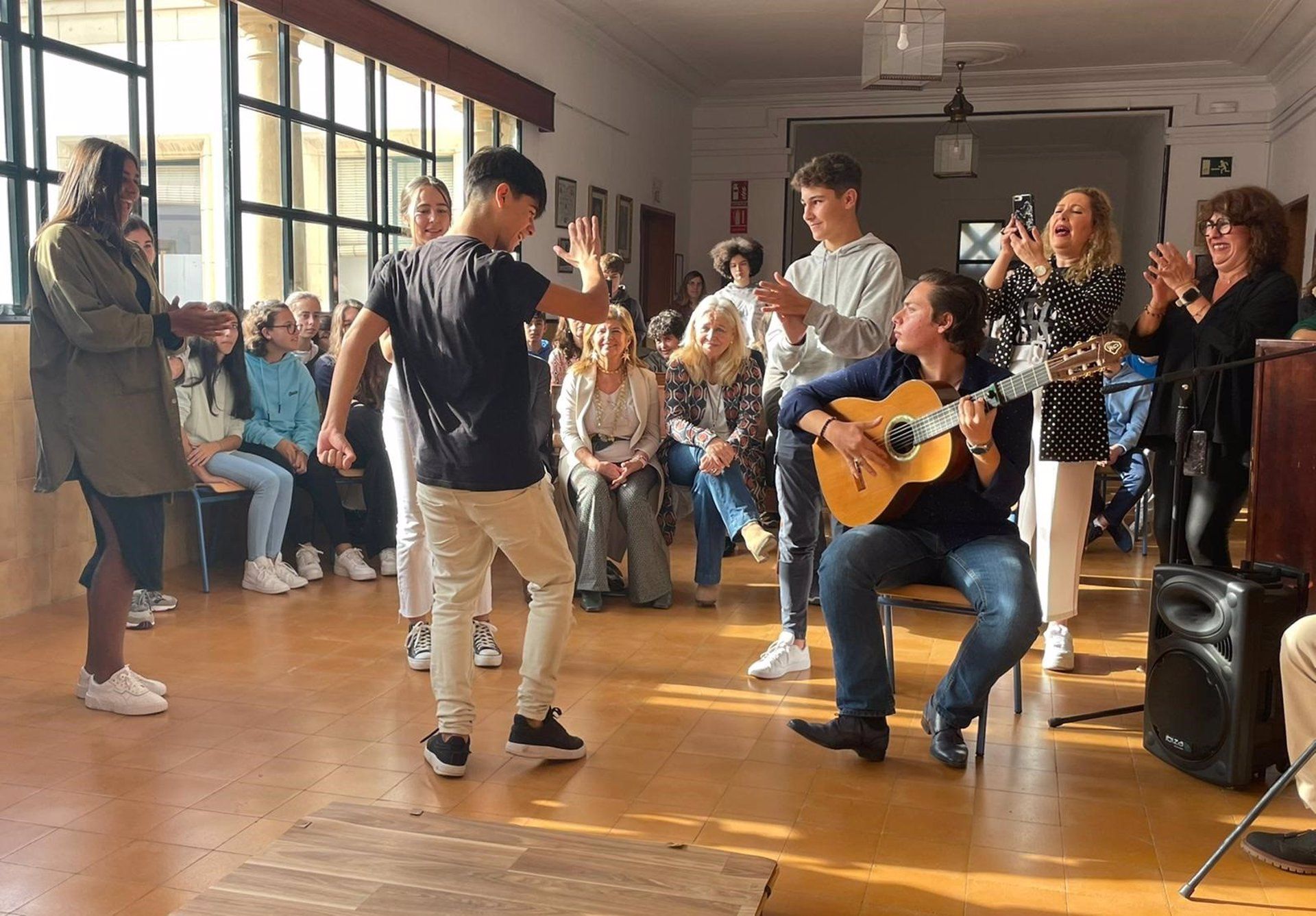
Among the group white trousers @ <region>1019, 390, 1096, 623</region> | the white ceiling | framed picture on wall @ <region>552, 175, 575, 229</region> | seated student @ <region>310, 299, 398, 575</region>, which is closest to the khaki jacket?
Answer: seated student @ <region>310, 299, 398, 575</region>

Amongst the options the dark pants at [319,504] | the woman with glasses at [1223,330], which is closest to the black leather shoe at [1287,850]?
the woman with glasses at [1223,330]

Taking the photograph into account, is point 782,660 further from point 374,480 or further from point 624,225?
point 624,225

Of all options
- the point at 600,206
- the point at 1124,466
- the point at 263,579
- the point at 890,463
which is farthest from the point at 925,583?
the point at 600,206

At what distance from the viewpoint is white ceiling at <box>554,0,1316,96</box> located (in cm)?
866

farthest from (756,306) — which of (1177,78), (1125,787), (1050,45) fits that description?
(1177,78)

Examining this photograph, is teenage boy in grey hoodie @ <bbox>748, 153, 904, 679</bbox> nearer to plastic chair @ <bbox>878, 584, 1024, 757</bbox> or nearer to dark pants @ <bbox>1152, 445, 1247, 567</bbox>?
plastic chair @ <bbox>878, 584, 1024, 757</bbox>

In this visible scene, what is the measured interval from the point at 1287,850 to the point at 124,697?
2.89m

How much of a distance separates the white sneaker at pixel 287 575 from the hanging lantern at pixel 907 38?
10.8 feet

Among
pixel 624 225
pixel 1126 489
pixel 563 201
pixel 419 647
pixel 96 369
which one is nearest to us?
pixel 96 369

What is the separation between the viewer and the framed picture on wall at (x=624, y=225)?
1010 cm

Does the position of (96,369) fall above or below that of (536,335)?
below

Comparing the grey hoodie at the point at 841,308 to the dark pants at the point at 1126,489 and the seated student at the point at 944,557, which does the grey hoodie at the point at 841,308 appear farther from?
the dark pants at the point at 1126,489

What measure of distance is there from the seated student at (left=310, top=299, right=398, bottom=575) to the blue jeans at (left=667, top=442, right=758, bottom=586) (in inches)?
54.6

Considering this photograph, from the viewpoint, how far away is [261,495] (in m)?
5.02
